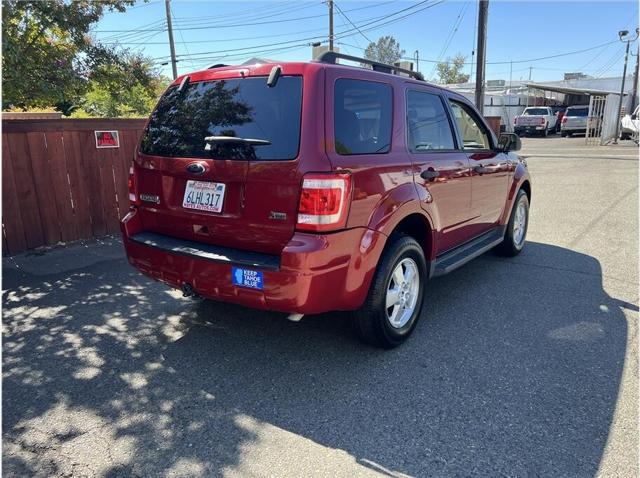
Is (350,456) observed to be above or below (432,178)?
below

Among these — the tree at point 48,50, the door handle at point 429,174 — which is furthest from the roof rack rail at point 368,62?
the tree at point 48,50

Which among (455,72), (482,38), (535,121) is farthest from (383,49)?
(482,38)

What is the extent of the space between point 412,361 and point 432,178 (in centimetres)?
139

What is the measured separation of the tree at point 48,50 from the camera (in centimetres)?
496

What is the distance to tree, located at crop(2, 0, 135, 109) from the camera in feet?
16.3

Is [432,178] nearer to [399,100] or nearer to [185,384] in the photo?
[399,100]

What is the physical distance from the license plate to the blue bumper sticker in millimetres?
439

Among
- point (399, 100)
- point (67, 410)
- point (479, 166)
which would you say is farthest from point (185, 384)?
point (479, 166)

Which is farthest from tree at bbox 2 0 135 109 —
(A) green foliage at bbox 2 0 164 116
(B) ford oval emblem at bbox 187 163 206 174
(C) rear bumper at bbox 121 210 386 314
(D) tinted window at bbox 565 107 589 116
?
(D) tinted window at bbox 565 107 589 116

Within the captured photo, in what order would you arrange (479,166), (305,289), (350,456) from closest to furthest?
(350,456), (305,289), (479,166)

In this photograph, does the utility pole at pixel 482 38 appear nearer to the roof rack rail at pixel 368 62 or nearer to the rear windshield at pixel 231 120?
the roof rack rail at pixel 368 62

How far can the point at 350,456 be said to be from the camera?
7.86 feet

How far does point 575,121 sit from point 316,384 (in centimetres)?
3216

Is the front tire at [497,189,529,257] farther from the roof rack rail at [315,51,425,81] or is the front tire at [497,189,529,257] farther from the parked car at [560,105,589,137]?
the parked car at [560,105,589,137]
